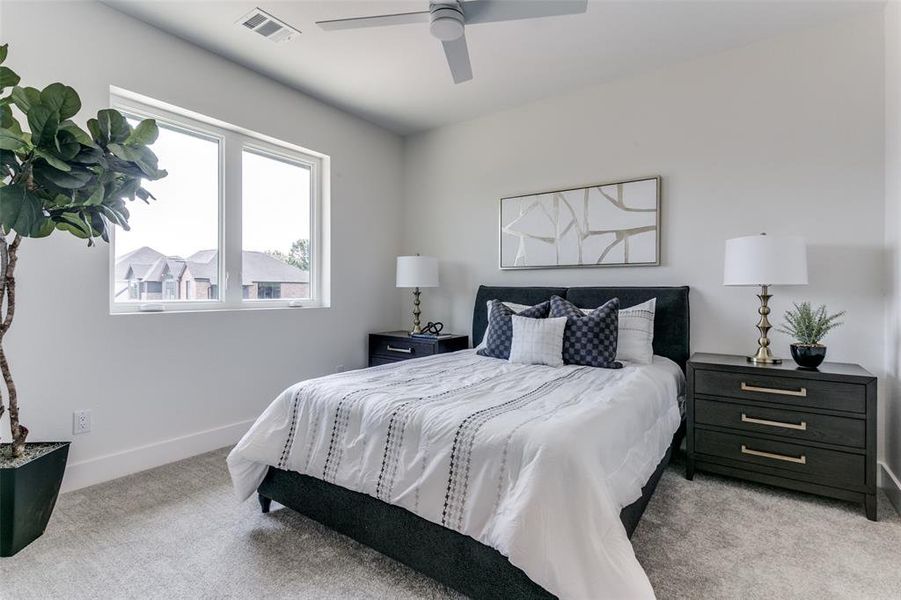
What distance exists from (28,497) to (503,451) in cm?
198

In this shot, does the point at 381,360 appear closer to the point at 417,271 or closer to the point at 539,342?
the point at 417,271

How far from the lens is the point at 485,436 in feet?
4.86

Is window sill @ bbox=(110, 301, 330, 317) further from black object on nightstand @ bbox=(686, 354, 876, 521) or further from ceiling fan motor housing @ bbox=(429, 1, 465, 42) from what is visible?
black object on nightstand @ bbox=(686, 354, 876, 521)

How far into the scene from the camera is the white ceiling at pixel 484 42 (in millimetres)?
2488

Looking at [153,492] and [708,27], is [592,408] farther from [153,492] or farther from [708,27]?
[708,27]

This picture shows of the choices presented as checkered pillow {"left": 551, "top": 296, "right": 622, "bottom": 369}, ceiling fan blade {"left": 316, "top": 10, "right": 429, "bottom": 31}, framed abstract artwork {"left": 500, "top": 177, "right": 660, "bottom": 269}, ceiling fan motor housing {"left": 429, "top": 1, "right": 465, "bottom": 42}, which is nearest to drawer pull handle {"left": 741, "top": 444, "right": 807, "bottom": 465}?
checkered pillow {"left": 551, "top": 296, "right": 622, "bottom": 369}

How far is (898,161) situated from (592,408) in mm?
2212

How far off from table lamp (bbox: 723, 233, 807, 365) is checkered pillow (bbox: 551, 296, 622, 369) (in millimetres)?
721

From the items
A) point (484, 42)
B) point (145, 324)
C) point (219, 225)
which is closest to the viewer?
point (145, 324)

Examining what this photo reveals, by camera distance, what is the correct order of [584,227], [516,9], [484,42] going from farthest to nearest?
1. [584,227]
2. [484,42]
3. [516,9]

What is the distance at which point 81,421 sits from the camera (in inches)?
94.7

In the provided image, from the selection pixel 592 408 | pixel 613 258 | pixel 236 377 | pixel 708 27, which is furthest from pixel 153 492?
pixel 708 27

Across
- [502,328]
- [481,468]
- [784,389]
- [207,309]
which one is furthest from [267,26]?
[784,389]

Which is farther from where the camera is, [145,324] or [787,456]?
[145,324]
